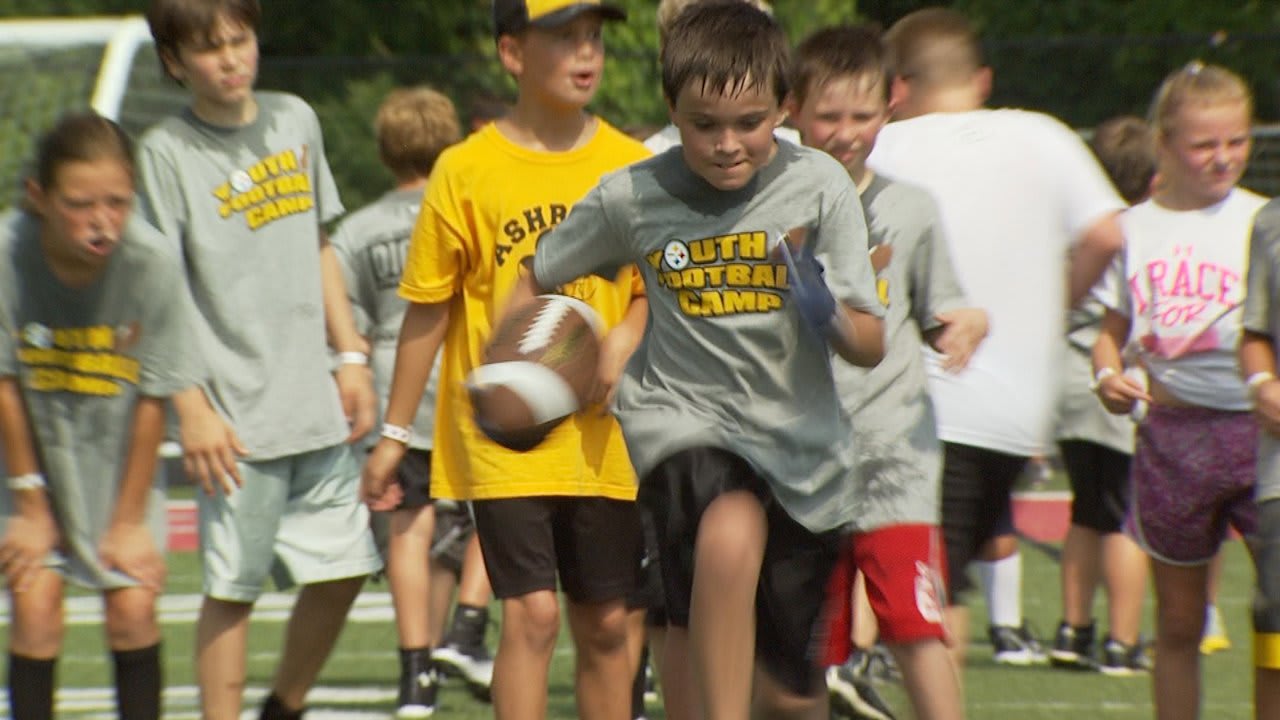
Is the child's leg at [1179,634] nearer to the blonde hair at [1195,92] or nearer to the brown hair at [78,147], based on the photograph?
the blonde hair at [1195,92]

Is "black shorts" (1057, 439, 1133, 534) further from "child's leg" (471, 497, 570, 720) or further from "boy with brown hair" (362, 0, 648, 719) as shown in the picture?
"child's leg" (471, 497, 570, 720)

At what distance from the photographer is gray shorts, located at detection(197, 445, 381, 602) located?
6.18 metres

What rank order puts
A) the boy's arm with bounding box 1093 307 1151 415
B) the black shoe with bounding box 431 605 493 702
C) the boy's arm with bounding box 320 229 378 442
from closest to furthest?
the boy's arm with bounding box 1093 307 1151 415, the boy's arm with bounding box 320 229 378 442, the black shoe with bounding box 431 605 493 702

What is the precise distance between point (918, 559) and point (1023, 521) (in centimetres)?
891

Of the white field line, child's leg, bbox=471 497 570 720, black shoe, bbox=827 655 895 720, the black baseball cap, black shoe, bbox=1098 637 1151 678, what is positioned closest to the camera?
child's leg, bbox=471 497 570 720

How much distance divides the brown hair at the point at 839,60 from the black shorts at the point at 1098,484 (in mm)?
3769

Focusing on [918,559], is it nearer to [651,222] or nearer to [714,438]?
[714,438]

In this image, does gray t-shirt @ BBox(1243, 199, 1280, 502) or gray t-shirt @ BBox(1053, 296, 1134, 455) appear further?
gray t-shirt @ BBox(1053, 296, 1134, 455)

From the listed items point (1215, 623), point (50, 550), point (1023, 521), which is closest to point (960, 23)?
point (50, 550)

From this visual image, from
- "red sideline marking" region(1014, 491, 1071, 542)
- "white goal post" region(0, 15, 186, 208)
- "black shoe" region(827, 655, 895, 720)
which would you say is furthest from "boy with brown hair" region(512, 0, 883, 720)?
"white goal post" region(0, 15, 186, 208)

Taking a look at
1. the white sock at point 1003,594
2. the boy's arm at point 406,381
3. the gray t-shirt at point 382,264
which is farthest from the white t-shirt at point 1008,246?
the gray t-shirt at point 382,264

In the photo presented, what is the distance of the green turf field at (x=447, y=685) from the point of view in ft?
24.8

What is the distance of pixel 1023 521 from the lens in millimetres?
13766

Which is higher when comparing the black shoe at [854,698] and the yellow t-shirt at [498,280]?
the yellow t-shirt at [498,280]
